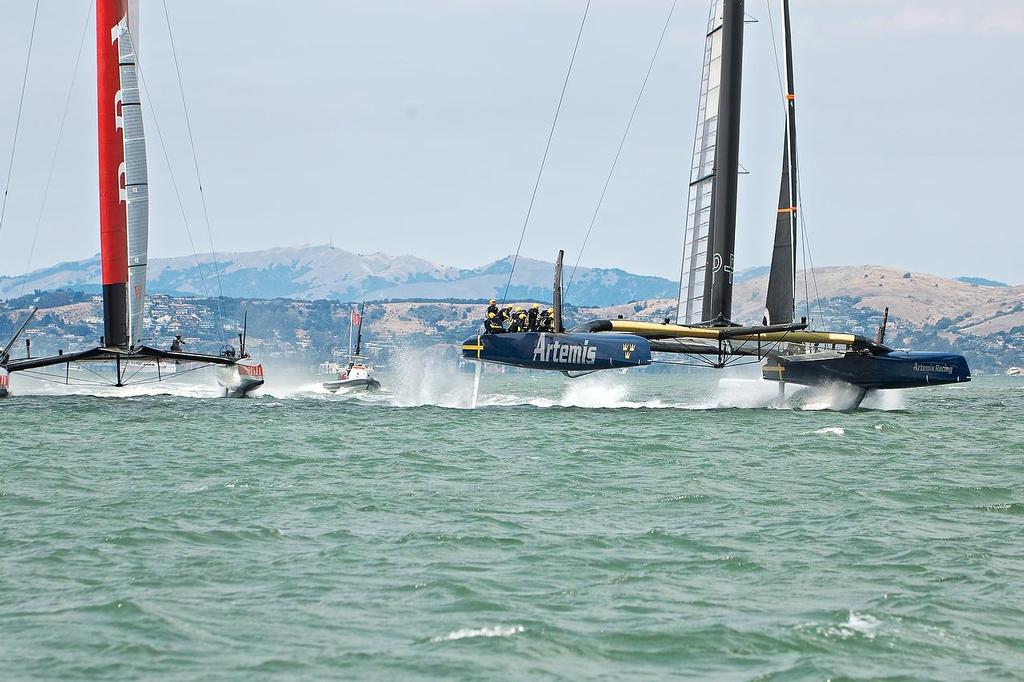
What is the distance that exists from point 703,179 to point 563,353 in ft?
16.8

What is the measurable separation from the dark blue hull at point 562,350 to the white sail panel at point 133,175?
949 cm

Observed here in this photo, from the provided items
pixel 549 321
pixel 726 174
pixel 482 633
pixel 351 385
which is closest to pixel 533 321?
pixel 549 321

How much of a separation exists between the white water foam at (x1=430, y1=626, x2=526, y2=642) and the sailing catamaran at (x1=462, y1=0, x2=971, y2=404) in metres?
18.4

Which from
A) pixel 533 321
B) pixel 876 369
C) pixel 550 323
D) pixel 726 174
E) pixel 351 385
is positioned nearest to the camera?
pixel 533 321

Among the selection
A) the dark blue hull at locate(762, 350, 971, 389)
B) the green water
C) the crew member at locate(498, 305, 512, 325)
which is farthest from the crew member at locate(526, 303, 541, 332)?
the green water

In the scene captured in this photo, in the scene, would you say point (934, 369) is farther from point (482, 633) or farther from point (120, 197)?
point (482, 633)

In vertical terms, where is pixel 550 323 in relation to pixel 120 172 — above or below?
below

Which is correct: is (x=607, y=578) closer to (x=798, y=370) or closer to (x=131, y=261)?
(x=798, y=370)

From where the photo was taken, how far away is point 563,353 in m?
27.0

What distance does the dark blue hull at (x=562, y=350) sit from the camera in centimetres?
2683

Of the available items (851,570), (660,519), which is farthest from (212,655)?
(660,519)

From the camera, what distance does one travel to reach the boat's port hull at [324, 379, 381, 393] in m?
54.5

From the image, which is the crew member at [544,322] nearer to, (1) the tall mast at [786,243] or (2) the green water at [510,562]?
(1) the tall mast at [786,243]

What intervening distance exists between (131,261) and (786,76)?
53.2 ft
